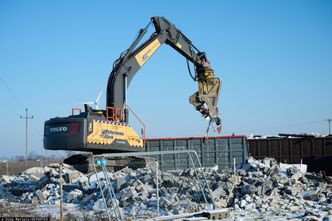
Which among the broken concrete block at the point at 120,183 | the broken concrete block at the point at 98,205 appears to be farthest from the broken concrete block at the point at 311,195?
the broken concrete block at the point at 98,205

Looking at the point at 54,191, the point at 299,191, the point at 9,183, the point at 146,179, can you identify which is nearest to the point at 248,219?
the point at 299,191

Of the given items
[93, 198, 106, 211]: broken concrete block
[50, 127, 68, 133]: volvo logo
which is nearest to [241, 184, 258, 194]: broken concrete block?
[93, 198, 106, 211]: broken concrete block

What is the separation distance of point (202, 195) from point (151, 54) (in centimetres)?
532

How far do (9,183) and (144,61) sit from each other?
11.5 metres

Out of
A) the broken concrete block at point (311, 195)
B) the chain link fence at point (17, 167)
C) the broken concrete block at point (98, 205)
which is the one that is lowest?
the chain link fence at point (17, 167)

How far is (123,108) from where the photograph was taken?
13141 millimetres

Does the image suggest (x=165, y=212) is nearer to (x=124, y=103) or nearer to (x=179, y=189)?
(x=179, y=189)

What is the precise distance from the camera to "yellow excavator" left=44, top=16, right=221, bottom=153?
36.9 feet

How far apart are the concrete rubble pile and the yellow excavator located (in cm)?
195

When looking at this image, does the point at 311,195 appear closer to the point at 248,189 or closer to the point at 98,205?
the point at 248,189

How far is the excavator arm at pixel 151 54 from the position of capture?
13.4 meters

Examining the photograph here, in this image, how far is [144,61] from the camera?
14.6 meters

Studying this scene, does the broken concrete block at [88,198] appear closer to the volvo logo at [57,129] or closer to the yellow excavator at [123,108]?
the yellow excavator at [123,108]

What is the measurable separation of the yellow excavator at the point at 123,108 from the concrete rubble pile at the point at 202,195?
1951 millimetres
